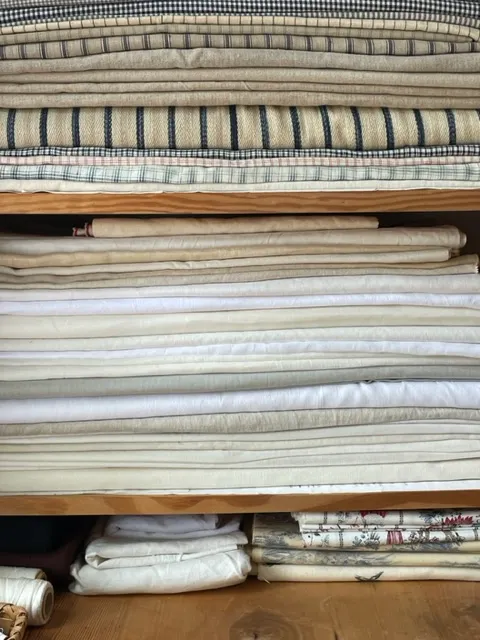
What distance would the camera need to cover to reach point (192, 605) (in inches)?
38.3

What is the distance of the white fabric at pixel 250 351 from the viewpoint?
0.97 meters

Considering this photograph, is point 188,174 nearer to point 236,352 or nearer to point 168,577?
point 236,352

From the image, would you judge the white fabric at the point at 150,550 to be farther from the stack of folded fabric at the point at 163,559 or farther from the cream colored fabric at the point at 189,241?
the cream colored fabric at the point at 189,241

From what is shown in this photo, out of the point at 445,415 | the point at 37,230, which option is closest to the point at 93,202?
the point at 37,230

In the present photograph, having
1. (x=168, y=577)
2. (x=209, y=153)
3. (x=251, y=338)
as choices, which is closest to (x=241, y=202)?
(x=209, y=153)

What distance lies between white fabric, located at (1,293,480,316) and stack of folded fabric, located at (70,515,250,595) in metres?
0.30

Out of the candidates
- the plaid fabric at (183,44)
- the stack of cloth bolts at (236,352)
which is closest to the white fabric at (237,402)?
the stack of cloth bolts at (236,352)

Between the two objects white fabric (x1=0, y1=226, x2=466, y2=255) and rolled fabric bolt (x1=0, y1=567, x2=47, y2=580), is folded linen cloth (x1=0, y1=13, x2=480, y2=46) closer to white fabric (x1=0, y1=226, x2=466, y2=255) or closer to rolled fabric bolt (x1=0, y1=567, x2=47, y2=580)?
white fabric (x1=0, y1=226, x2=466, y2=255)

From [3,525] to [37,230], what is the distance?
0.40 meters

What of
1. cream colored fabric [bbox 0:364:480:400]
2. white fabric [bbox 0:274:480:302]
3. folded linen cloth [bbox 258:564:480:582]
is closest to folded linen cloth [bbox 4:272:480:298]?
white fabric [bbox 0:274:480:302]

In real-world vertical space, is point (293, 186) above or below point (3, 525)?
above

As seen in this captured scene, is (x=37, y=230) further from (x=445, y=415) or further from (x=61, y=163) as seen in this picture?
(x=445, y=415)

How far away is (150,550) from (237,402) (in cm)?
23

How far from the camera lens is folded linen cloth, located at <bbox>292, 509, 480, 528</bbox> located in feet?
3.27
